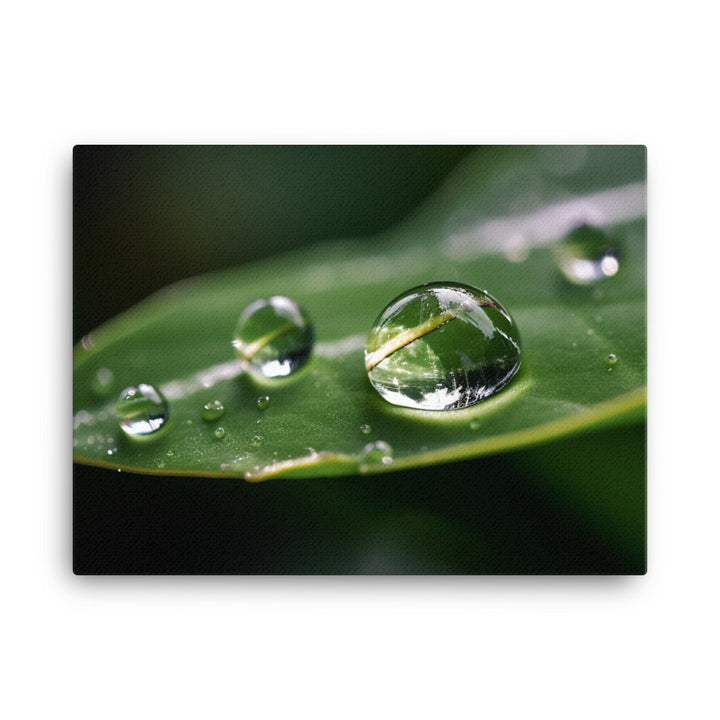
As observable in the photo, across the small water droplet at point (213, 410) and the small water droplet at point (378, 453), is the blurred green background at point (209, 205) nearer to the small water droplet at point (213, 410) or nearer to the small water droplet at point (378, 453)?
the small water droplet at point (213, 410)

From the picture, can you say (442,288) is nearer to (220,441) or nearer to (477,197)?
(477,197)

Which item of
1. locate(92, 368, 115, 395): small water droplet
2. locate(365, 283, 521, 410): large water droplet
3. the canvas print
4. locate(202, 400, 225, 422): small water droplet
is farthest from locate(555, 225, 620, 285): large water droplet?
locate(92, 368, 115, 395): small water droplet

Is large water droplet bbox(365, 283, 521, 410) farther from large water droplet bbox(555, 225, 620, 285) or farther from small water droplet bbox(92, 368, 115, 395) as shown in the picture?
small water droplet bbox(92, 368, 115, 395)

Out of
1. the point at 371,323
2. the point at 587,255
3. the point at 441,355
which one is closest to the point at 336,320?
the point at 371,323

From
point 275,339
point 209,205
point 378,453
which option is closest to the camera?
point 378,453

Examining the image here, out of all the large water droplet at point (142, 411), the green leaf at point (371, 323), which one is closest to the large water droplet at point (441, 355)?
the green leaf at point (371, 323)

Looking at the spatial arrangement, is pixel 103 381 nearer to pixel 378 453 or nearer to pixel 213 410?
pixel 213 410
